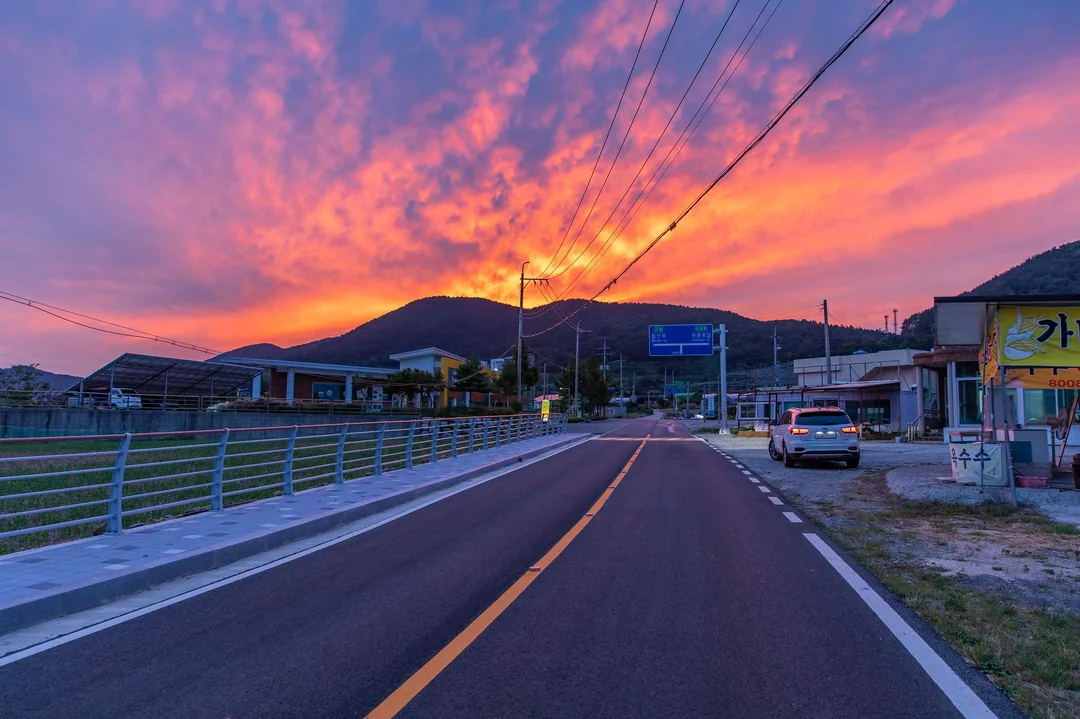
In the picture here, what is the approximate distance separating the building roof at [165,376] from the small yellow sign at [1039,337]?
43.0 meters

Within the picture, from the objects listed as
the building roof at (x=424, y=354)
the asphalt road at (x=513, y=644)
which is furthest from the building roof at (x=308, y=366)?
the asphalt road at (x=513, y=644)

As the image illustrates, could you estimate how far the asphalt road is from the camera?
3814 millimetres

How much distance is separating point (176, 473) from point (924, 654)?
9.71 metres

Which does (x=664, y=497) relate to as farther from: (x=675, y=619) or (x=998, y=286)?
(x=998, y=286)

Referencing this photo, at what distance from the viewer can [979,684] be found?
4.06 meters

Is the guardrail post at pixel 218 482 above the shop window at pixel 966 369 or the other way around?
the other way around

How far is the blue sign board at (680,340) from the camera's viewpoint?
141 feet

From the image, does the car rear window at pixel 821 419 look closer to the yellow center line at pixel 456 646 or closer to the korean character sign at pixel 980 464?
the korean character sign at pixel 980 464

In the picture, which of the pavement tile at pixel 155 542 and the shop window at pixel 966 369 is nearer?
the pavement tile at pixel 155 542

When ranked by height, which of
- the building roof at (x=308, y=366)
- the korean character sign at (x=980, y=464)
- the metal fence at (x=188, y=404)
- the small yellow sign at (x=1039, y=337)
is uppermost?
the building roof at (x=308, y=366)

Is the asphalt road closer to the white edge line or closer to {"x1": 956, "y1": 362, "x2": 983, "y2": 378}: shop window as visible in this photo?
the white edge line

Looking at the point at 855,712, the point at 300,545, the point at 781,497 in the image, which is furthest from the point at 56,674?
the point at 781,497

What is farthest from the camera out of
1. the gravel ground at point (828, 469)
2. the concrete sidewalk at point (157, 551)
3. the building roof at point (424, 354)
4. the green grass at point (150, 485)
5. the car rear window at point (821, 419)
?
the building roof at point (424, 354)

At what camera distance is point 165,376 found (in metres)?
46.5
